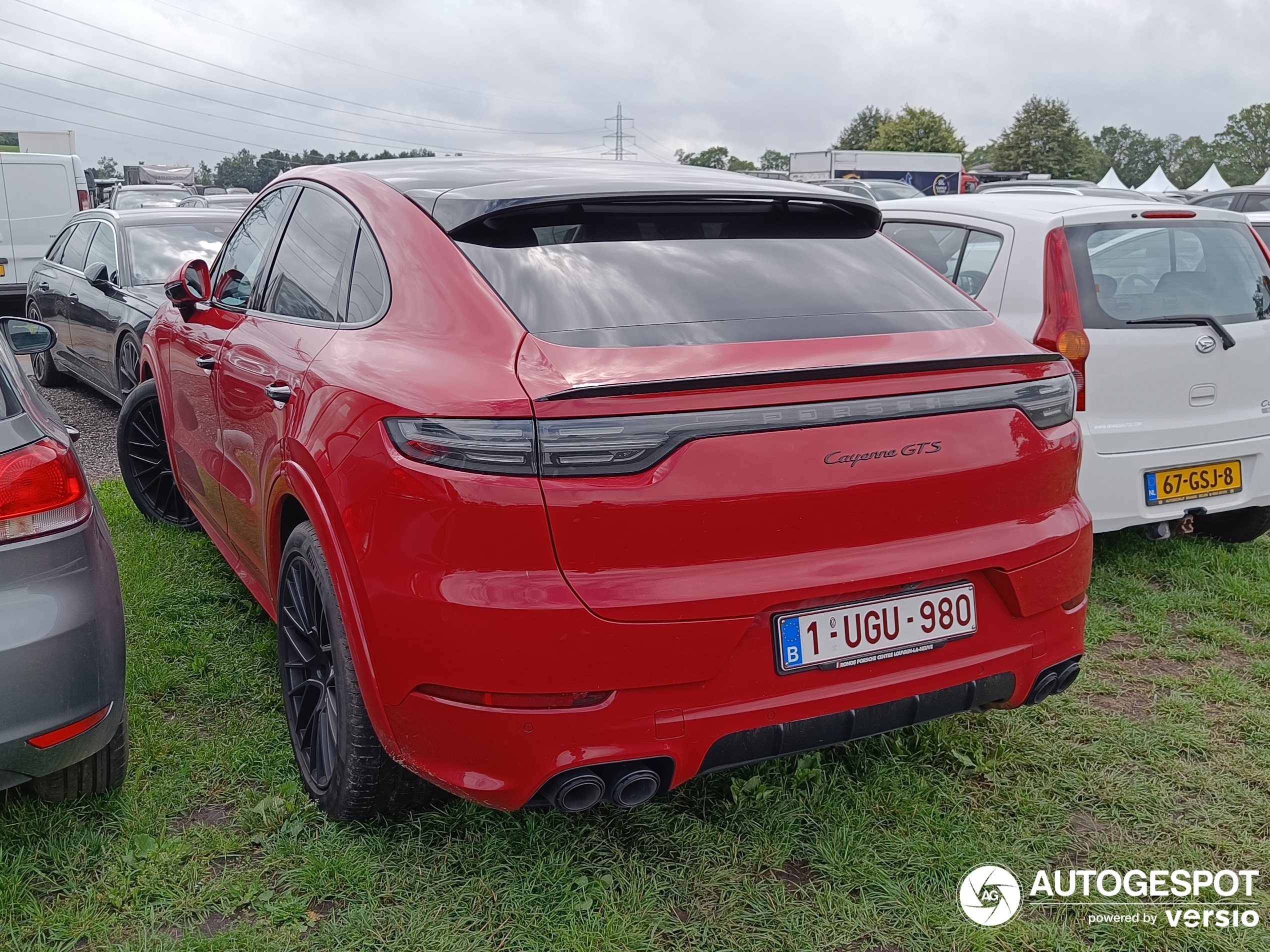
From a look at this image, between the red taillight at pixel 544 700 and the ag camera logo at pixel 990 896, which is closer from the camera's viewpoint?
the red taillight at pixel 544 700

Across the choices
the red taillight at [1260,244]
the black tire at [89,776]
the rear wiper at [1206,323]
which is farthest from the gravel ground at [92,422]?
the red taillight at [1260,244]

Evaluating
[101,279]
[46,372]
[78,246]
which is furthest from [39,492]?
[46,372]

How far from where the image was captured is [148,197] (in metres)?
26.9

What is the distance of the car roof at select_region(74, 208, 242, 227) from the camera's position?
24.9ft

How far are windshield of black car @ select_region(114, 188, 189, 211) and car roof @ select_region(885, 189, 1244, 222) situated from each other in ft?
71.9

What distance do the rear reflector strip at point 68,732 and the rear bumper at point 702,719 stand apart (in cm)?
79

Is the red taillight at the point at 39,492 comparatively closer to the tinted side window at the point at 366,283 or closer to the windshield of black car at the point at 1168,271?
the tinted side window at the point at 366,283

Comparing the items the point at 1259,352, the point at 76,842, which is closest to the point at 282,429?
the point at 76,842

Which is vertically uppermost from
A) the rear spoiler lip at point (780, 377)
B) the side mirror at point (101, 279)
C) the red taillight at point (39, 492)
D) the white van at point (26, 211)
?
the white van at point (26, 211)

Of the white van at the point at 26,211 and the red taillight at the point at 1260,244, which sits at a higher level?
the white van at the point at 26,211

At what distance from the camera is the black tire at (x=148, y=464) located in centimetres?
527

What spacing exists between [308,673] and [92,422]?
6.24 meters

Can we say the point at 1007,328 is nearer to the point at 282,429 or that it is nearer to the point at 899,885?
the point at 899,885

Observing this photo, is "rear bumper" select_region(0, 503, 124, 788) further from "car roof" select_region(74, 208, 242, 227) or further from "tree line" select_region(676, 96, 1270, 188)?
"tree line" select_region(676, 96, 1270, 188)
